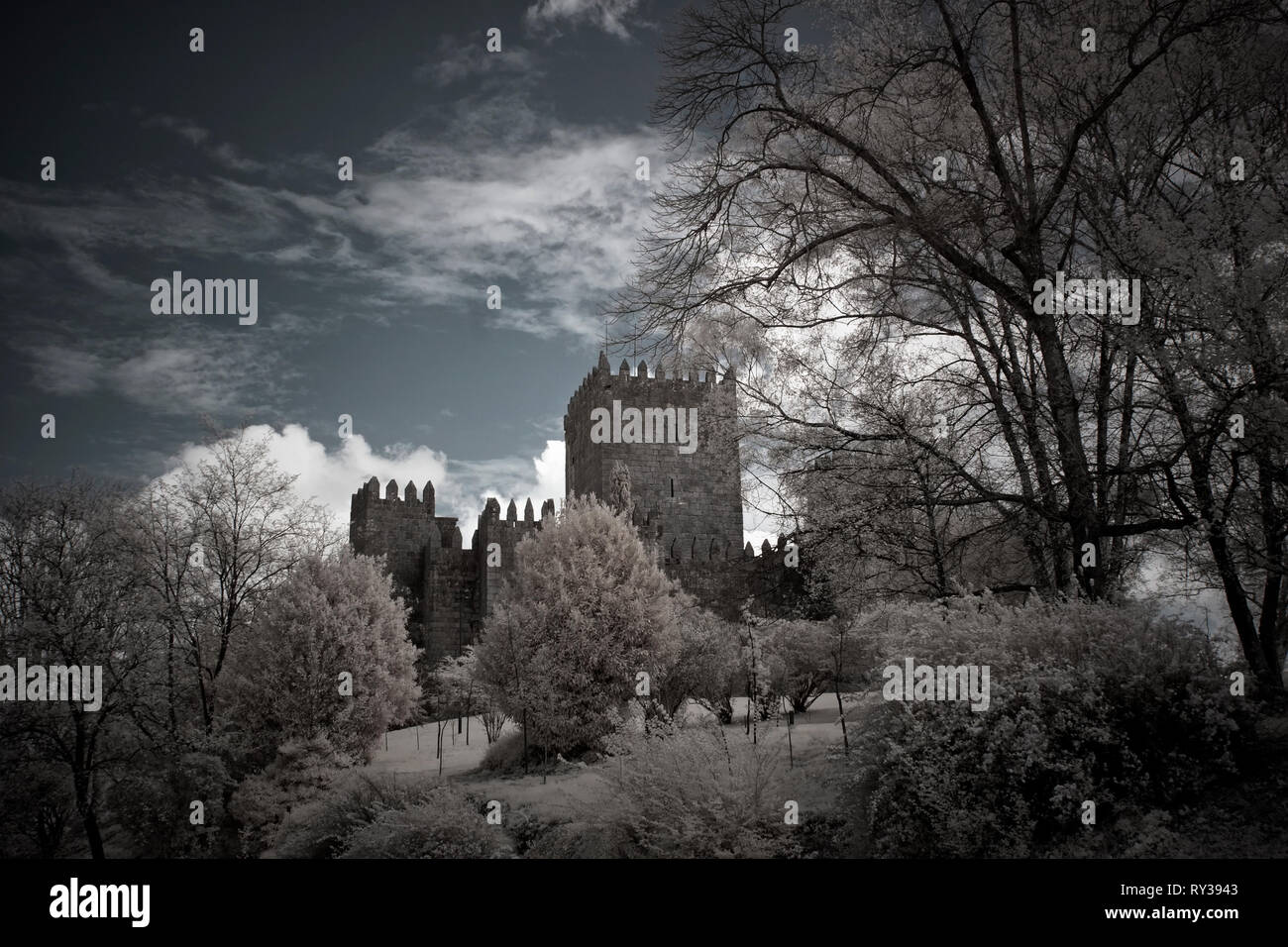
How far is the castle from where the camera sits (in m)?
30.0

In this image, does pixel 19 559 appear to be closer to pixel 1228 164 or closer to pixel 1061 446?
pixel 1061 446

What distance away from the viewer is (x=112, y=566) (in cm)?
1648

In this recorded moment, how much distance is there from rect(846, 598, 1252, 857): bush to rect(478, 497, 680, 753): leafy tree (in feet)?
32.4

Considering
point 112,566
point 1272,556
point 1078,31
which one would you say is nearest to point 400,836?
point 112,566

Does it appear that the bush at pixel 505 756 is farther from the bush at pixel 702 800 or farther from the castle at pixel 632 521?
the bush at pixel 702 800
